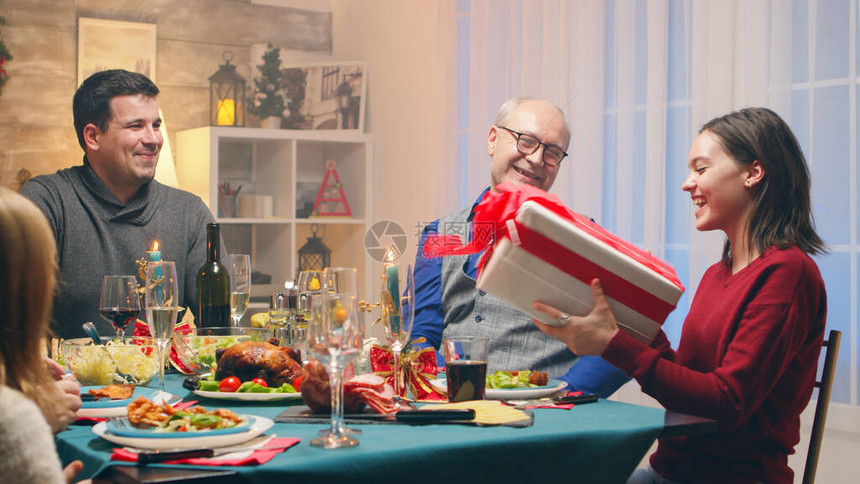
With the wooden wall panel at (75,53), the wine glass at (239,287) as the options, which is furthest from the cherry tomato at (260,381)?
the wooden wall panel at (75,53)

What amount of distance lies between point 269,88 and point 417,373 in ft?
11.0

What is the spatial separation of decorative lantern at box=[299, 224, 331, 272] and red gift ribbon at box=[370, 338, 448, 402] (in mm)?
3140

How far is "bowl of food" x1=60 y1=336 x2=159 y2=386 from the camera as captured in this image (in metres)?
1.69

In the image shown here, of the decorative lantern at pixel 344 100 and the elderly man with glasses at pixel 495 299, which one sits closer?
the elderly man with glasses at pixel 495 299

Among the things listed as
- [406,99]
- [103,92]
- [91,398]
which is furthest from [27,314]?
[406,99]

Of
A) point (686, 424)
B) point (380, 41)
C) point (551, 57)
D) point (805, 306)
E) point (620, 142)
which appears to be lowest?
point (686, 424)

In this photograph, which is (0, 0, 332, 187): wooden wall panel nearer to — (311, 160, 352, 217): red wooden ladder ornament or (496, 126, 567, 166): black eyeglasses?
(311, 160, 352, 217): red wooden ladder ornament

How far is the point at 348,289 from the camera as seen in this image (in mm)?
1300

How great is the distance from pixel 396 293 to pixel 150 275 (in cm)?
47

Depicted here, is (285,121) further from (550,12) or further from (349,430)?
(349,430)

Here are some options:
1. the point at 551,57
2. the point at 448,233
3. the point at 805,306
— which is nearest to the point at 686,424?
the point at 805,306

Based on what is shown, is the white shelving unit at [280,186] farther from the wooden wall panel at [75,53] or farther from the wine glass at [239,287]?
the wine glass at [239,287]

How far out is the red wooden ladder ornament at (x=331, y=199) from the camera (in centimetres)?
476

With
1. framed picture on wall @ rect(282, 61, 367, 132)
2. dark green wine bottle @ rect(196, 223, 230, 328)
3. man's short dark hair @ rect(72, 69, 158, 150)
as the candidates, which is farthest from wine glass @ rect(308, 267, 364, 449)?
framed picture on wall @ rect(282, 61, 367, 132)
